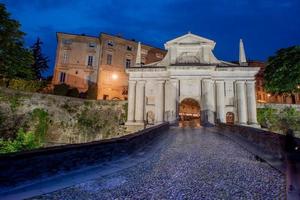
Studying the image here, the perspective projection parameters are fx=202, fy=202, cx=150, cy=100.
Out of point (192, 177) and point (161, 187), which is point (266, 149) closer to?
point (192, 177)

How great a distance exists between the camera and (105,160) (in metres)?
6.65

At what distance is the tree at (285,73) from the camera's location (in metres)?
29.7

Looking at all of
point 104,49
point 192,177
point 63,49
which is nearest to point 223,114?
point 192,177

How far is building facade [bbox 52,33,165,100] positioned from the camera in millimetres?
38688

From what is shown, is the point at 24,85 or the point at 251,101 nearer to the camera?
the point at 251,101

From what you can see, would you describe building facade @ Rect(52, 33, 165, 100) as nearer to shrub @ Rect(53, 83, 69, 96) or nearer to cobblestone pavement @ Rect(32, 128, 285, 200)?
shrub @ Rect(53, 83, 69, 96)

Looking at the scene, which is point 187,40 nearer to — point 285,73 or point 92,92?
point 285,73

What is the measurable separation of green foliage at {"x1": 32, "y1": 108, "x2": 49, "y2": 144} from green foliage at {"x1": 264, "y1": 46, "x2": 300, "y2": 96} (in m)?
33.7

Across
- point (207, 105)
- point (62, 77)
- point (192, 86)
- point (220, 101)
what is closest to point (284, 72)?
point (220, 101)

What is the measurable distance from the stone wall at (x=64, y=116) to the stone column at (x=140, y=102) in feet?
7.35

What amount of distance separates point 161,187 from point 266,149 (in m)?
5.15

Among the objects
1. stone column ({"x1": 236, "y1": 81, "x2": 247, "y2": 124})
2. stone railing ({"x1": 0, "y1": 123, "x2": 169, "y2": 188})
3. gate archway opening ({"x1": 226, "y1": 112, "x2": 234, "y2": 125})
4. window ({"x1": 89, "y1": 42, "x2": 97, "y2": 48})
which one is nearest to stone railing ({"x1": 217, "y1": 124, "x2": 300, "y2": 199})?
stone railing ({"x1": 0, "y1": 123, "x2": 169, "y2": 188})

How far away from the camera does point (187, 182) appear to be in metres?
5.54

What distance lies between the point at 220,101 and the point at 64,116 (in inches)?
822
